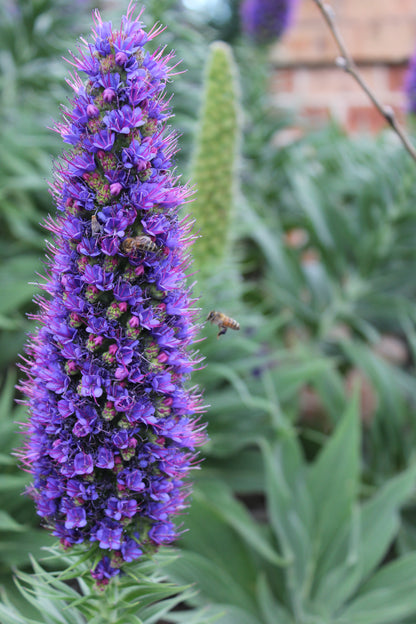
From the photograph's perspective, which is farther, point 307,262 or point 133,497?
point 307,262

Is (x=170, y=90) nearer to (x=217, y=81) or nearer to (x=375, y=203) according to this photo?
(x=217, y=81)

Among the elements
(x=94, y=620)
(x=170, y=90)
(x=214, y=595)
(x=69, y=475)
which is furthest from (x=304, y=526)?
(x=170, y=90)

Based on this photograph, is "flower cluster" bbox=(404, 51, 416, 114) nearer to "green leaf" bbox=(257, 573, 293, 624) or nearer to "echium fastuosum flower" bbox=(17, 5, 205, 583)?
"green leaf" bbox=(257, 573, 293, 624)

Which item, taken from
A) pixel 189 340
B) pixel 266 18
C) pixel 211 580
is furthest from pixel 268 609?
pixel 266 18

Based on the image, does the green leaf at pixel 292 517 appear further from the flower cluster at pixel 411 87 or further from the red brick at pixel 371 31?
the red brick at pixel 371 31

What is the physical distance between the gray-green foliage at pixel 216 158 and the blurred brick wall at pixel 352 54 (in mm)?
2024

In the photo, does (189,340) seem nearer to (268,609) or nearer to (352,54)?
(268,609)

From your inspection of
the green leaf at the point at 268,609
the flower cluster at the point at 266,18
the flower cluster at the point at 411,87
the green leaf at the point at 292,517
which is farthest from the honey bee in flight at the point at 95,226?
the flower cluster at the point at 266,18

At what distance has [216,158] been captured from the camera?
1.93 m

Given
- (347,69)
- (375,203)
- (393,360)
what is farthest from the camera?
(393,360)

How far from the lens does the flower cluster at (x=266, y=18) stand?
3.24 meters

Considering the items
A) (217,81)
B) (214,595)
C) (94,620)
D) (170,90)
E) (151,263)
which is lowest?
(214,595)

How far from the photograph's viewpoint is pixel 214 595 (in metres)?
1.88

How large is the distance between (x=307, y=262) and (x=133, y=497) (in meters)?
3.06
